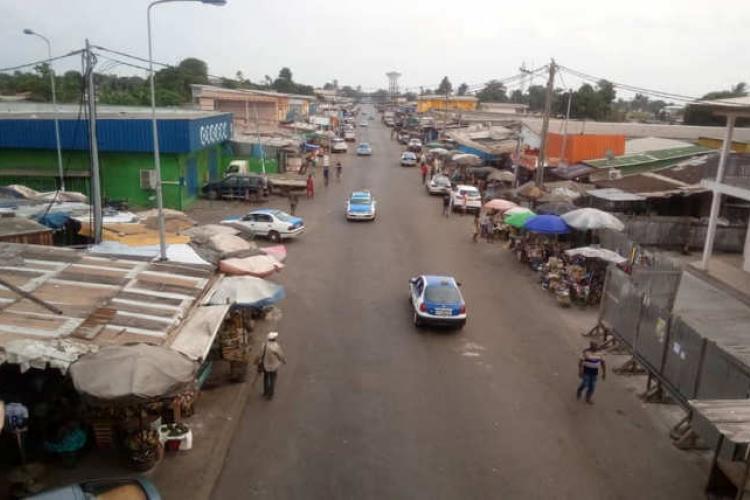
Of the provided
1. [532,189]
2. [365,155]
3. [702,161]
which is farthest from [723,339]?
[365,155]

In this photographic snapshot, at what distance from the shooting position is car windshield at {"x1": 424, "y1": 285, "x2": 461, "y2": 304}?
1582 cm

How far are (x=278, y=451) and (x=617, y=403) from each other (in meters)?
6.99

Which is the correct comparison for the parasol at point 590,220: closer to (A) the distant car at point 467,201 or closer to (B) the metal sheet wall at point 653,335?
(B) the metal sheet wall at point 653,335

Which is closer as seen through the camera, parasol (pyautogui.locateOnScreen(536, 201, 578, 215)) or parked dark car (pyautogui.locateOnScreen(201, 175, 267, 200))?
parasol (pyautogui.locateOnScreen(536, 201, 578, 215))

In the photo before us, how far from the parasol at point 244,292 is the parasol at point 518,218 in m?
11.8

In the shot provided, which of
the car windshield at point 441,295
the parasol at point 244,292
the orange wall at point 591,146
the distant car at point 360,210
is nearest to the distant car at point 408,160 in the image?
the orange wall at point 591,146

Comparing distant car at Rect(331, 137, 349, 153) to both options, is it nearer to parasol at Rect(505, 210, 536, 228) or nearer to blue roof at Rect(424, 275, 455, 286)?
parasol at Rect(505, 210, 536, 228)

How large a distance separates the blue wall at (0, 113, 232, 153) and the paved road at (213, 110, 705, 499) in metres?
13.1

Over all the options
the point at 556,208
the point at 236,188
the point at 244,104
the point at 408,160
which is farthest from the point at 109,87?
the point at 556,208

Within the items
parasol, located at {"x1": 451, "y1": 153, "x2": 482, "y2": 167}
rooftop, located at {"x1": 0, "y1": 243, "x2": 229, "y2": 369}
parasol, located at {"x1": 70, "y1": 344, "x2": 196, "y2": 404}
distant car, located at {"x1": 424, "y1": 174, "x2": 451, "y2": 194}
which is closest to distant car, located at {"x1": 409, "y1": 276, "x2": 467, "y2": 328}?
rooftop, located at {"x1": 0, "y1": 243, "x2": 229, "y2": 369}

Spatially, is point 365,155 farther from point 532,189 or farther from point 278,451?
point 278,451

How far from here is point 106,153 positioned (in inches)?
1170

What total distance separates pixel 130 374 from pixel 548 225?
16.4m

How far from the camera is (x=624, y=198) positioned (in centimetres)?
2627
